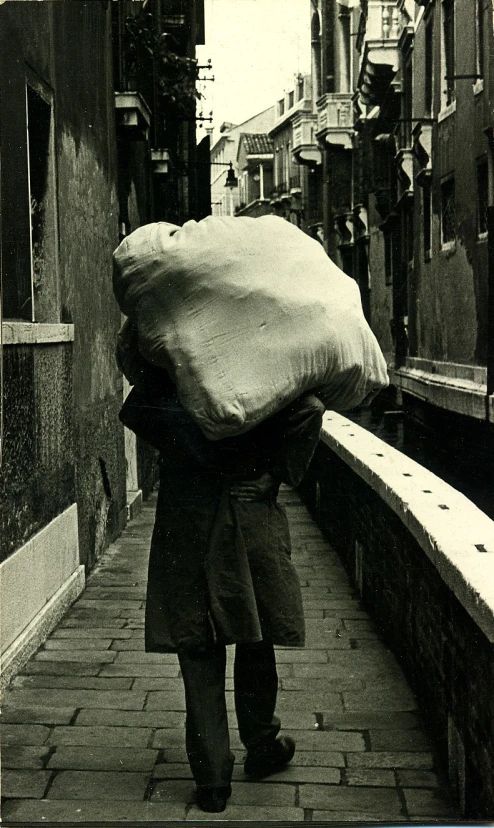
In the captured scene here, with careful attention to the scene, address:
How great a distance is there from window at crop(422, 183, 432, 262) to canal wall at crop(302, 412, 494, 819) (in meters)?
1.77

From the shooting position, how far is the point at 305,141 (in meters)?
5.30

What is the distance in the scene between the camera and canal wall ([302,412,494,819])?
105 inches

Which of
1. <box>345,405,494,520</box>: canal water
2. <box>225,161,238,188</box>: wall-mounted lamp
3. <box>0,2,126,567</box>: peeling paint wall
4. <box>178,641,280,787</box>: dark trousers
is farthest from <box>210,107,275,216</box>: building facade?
<box>178,641,280,787</box>: dark trousers

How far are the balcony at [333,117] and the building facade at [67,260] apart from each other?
2.19ft

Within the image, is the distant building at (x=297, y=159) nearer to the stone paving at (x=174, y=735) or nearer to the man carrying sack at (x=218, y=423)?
the man carrying sack at (x=218, y=423)

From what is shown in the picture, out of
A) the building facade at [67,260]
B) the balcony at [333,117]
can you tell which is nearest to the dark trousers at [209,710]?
the building facade at [67,260]

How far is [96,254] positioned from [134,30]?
70.5 inches

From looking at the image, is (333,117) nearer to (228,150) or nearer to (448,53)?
(228,150)

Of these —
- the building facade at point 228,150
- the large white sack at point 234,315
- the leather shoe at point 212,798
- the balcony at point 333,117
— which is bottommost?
the leather shoe at point 212,798

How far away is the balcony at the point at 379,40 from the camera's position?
17.1 ft

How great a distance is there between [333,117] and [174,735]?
3.19 metres

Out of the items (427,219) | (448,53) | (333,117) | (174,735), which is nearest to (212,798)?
(174,735)

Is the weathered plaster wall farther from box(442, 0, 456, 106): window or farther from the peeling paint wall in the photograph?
the peeling paint wall

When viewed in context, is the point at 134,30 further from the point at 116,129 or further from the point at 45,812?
the point at 45,812
